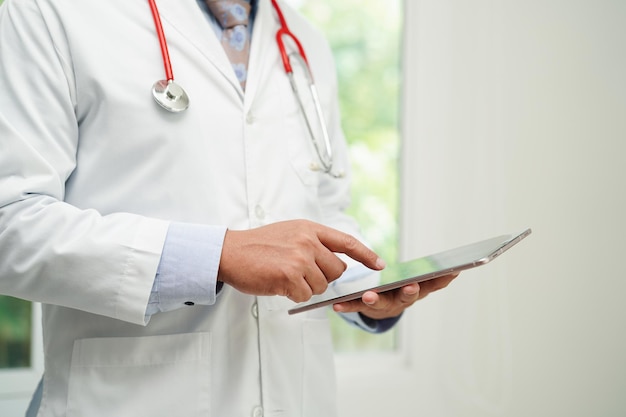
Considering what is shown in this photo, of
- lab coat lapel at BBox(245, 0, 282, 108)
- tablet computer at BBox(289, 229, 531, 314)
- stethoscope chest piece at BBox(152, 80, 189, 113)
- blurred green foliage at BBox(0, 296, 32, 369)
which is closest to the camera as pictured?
tablet computer at BBox(289, 229, 531, 314)

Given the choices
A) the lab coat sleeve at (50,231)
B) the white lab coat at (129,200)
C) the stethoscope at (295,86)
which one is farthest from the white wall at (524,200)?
the lab coat sleeve at (50,231)

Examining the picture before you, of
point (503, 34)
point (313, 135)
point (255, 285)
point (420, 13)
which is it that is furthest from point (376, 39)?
point (255, 285)

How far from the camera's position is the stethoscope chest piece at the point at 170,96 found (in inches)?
30.5

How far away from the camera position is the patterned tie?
924mm

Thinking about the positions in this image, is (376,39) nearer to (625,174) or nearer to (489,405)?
(625,174)

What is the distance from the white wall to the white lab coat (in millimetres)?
723

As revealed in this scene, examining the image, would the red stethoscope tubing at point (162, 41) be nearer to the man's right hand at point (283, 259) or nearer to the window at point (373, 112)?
the man's right hand at point (283, 259)

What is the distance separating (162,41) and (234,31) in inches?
6.5

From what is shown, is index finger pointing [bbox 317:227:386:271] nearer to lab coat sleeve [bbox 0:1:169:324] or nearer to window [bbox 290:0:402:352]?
lab coat sleeve [bbox 0:1:169:324]

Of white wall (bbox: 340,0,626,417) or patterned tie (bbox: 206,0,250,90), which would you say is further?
white wall (bbox: 340,0,626,417)

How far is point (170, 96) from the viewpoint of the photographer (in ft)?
2.57

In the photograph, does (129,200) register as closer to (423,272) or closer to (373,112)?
(423,272)

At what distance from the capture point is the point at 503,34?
1.53m

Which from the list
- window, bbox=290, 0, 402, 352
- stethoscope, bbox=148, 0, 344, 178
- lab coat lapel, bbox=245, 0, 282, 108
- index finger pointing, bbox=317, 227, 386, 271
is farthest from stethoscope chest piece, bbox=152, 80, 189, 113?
window, bbox=290, 0, 402, 352
